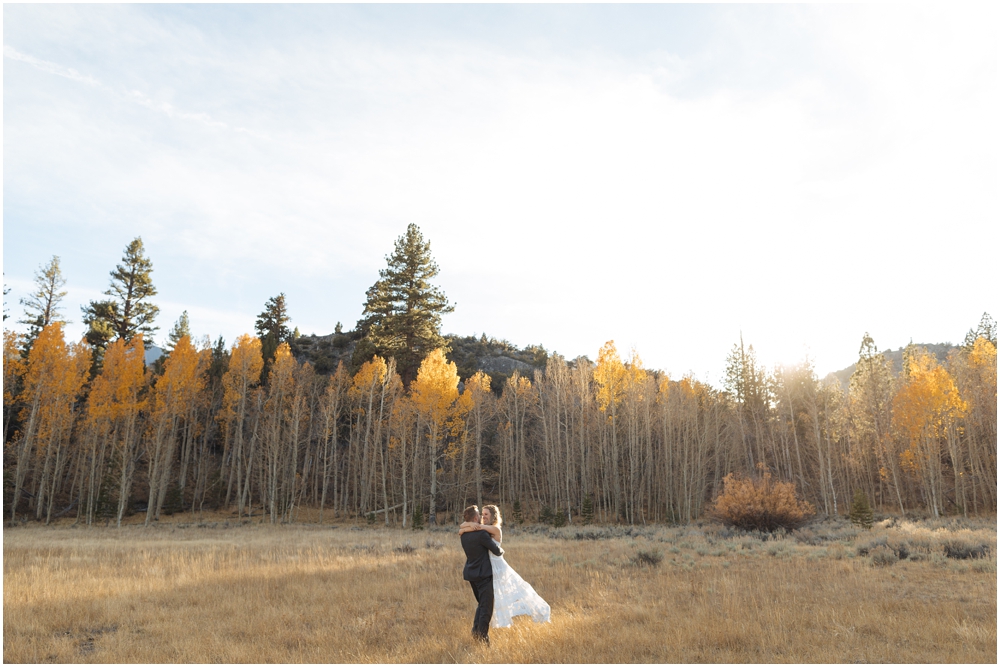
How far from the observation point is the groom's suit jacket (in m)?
6.90

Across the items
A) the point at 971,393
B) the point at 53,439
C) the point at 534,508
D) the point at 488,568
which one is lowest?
the point at 534,508

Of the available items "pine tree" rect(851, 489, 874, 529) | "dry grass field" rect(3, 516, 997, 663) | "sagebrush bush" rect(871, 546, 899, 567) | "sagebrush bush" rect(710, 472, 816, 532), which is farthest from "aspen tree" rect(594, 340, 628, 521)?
"sagebrush bush" rect(871, 546, 899, 567)

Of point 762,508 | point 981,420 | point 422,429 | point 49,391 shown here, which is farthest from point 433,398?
point 981,420

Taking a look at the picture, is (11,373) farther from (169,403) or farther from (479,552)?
(479,552)

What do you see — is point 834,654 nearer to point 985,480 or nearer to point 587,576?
point 587,576

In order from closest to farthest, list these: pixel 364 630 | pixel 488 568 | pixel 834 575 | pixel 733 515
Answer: pixel 488 568 → pixel 364 630 → pixel 834 575 → pixel 733 515

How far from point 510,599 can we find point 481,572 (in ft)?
1.67

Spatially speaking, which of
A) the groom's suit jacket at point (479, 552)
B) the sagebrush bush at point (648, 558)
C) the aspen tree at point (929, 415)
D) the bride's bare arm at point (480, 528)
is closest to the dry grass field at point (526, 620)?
the sagebrush bush at point (648, 558)

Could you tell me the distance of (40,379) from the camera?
33688mm

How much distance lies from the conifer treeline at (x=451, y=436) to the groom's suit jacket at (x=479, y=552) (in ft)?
88.3

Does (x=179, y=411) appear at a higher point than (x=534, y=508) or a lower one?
higher

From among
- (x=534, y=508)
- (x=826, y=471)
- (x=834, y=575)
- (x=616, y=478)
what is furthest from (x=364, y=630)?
(x=826, y=471)

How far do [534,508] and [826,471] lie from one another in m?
22.0

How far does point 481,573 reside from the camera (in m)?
6.90
